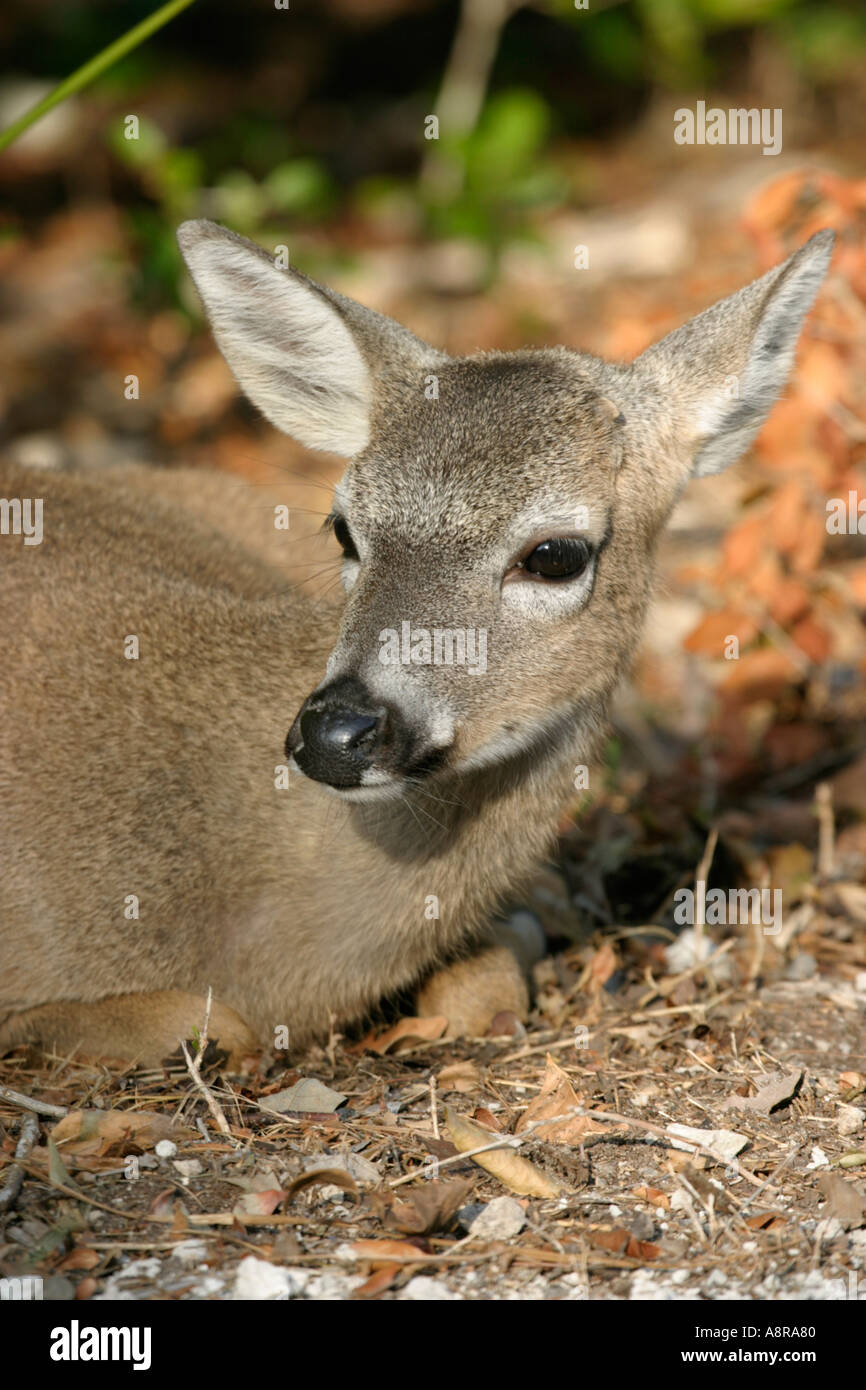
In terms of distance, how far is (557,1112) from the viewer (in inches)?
179

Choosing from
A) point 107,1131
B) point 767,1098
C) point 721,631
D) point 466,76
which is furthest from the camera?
point 466,76

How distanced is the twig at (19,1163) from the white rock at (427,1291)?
43.0 inches

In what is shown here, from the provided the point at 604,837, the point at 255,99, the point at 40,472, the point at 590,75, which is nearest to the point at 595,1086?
the point at 604,837

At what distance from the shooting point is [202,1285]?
3701 millimetres

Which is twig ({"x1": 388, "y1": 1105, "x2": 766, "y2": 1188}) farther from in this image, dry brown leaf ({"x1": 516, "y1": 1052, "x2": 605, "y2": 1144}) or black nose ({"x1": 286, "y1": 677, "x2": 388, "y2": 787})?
black nose ({"x1": 286, "y1": 677, "x2": 388, "y2": 787})

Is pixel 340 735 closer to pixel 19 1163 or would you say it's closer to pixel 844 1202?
pixel 19 1163

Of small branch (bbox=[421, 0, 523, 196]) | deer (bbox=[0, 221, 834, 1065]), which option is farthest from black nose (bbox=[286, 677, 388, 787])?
small branch (bbox=[421, 0, 523, 196])

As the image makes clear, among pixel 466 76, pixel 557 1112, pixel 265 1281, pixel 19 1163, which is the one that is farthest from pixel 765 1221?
pixel 466 76

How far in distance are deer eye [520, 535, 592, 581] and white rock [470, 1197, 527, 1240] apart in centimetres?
177

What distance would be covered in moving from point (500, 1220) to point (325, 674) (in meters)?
1.57

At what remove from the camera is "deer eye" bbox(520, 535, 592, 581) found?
449cm

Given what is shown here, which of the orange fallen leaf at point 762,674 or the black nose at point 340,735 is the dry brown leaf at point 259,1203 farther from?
the orange fallen leaf at point 762,674

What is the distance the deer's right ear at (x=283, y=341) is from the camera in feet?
15.8

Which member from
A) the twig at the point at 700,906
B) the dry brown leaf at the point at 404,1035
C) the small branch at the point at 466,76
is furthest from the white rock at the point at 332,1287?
the small branch at the point at 466,76
